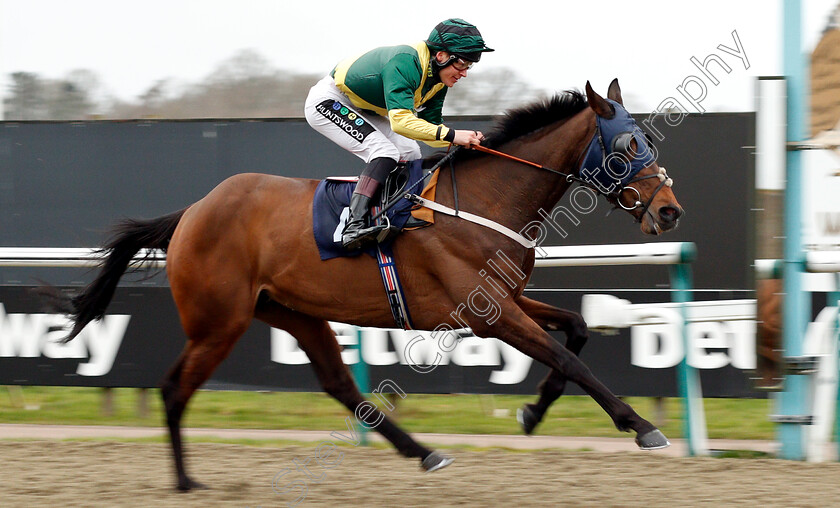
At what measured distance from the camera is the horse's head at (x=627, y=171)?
14.0ft

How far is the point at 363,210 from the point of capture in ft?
14.6

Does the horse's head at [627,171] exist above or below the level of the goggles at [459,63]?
below

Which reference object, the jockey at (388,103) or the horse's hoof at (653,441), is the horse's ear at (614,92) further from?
the horse's hoof at (653,441)

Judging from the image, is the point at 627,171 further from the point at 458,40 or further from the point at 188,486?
the point at 188,486

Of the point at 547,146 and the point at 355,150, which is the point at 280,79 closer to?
the point at 355,150

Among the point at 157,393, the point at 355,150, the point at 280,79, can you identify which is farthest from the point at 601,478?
the point at 280,79

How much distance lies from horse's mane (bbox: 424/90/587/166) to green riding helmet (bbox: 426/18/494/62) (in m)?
0.36

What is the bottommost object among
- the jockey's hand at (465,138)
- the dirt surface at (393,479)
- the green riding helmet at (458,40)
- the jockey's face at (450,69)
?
the dirt surface at (393,479)

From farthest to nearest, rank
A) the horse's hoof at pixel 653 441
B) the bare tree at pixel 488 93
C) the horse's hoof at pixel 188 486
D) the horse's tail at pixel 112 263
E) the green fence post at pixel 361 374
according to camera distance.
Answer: the bare tree at pixel 488 93
the green fence post at pixel 361 374
the horse's tail at pixel 112 263
the horse's hoof at pixel 188 486
the horse's hoof at pixel 653 441

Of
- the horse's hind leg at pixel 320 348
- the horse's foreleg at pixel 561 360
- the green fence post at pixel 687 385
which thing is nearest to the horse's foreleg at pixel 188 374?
the horse's hind leg at pixel 320 348

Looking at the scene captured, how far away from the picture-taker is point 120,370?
6.25m

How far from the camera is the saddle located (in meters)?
4.51

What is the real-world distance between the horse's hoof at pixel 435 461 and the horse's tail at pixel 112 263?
183 cm

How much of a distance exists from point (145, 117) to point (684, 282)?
5013 mm
